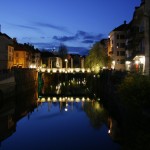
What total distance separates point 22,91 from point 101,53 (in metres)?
28.5

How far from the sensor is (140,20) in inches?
2328

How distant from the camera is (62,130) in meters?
33.5

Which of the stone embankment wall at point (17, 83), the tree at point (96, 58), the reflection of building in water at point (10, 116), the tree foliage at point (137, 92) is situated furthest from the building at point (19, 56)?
the tree foliage at point (137, 92)

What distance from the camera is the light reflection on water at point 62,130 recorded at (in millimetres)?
27016

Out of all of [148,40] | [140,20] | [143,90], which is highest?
[140,20]

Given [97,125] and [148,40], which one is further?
[148,40]

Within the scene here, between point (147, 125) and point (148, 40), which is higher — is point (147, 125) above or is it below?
below

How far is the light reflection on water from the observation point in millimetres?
27016

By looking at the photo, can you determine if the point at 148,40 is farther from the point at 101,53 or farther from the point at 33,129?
the point at 101,53

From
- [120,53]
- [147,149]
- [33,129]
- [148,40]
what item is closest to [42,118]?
[33,129]

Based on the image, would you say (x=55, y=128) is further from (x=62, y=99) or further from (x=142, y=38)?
(x=62, y=99)

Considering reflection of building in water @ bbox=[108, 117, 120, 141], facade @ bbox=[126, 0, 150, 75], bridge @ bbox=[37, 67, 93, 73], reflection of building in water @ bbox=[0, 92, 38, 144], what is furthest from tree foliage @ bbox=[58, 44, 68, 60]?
reflection of building in water @ bbox=[108, 117, 120, 141]

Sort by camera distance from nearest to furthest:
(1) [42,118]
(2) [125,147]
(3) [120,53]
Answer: (2) [125,147] → (1) [42,118] → (3) [120,53]

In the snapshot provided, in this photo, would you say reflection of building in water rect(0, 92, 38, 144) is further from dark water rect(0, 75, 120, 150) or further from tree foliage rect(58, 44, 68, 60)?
tree foliage rect(58, 44, 68, 60)
